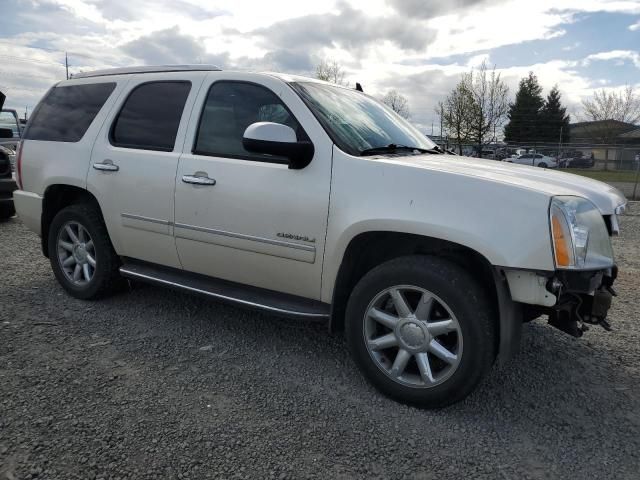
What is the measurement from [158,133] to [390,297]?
2.20 m

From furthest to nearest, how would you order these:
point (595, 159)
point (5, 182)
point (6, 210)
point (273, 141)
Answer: point (595, 159) → point (6, 210) → point (5, 182) → point (273, 141)

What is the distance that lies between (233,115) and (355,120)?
2.78 feet

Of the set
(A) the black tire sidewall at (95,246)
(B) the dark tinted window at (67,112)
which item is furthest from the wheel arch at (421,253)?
(B) the dark tinted window at (67,112)

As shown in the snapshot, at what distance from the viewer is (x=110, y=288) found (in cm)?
438

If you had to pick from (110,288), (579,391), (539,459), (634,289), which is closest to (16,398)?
(110,288)

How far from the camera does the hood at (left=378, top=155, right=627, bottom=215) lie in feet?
8.67

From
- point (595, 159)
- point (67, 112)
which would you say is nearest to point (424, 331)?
point (67, 112)

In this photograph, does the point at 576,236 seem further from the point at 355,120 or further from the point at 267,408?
the point at 267,408

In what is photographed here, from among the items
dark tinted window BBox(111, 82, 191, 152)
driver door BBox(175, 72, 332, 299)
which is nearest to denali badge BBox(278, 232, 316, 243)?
driver door BBox(175, 72, 332, 299)

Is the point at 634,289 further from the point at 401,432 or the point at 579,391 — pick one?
the point at 401,432

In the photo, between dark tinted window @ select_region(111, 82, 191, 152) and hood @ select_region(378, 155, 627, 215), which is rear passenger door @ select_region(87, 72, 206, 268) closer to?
dark tinted window @ select_region(111, 82, 191, 152)

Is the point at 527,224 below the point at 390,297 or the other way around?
the other way around

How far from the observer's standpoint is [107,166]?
3973 mm

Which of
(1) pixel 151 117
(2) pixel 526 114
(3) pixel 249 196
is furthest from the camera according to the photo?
(2) pixel 526 114
